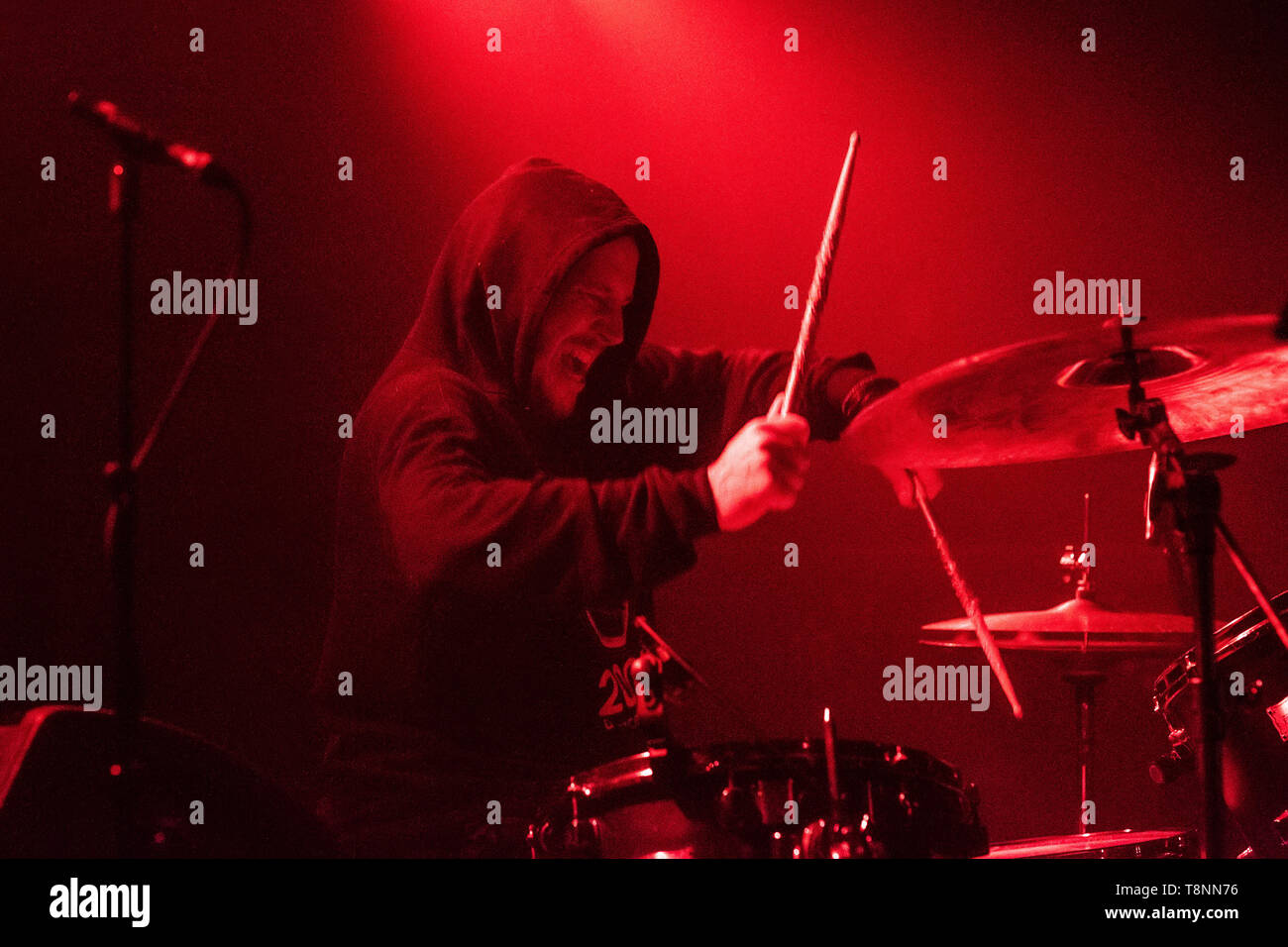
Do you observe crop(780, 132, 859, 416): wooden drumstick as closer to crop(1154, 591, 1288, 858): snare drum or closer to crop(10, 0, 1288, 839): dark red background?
crop(10, 0, 1288, 839): dark red background

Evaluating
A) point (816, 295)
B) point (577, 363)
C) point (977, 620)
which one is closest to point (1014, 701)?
point (977, 620)

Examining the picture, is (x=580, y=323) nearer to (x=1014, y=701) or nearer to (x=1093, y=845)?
(x=1014, y=701)

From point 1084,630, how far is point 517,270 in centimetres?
122

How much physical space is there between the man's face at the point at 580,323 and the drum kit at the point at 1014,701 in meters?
0.68

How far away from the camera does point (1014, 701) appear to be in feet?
5.88

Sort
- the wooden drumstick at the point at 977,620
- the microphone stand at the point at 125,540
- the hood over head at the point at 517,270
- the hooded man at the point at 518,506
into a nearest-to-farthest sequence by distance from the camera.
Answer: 1. the microphone stand at the point at 125,540
2. the wooden drumstick at the point at 977,620
3. the hooded man at the point at 518,506
4. the hood over head at the point at 517,270

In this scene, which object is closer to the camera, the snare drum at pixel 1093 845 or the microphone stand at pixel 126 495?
the microphone stand at pixel 126 495

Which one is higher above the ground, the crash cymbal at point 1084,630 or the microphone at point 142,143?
the microphone at point 142,143

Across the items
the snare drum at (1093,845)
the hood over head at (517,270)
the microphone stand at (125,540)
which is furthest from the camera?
the hood over head at (517,270)

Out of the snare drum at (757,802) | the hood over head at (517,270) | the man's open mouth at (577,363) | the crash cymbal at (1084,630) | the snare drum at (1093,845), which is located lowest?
the snare drum at (1093,845)

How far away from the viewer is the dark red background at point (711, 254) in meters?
2.21

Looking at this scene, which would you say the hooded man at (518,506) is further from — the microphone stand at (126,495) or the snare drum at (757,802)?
the microphone stand at (126,495)

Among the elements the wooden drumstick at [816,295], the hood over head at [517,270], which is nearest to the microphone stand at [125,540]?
the hood over head at [517,270]
